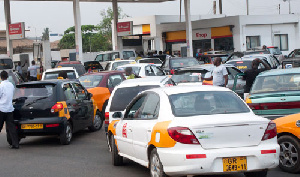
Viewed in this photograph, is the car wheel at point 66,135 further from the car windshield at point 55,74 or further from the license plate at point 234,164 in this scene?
the car windshield at point 55,74

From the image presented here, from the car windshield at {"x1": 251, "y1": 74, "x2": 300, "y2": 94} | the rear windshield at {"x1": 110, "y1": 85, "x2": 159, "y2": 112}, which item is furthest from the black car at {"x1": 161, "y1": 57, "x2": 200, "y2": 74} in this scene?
the car windshield at {"x1": 251, "y1": 74, "x2": 300, "y2": 94}

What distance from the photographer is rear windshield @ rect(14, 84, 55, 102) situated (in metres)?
13.4

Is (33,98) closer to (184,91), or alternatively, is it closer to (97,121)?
(97,121)

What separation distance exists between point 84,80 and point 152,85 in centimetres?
701

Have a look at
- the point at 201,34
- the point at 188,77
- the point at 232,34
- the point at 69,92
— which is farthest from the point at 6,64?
the point at 201,34

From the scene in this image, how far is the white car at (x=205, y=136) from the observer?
7.31m

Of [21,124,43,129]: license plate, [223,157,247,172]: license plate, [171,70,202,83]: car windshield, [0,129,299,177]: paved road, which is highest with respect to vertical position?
[171,70,202,83]: car windshield

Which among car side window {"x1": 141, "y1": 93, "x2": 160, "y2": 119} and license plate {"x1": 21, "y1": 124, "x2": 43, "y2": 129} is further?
license plate {"x1": 21, "y1": 124, "x2": 43, "y2": 129}

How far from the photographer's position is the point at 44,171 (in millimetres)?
10125

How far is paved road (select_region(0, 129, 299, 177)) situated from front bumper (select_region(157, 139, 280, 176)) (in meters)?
1.48

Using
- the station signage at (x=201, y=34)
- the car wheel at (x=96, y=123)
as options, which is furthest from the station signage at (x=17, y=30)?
the car wheel at (x=96, y=123)

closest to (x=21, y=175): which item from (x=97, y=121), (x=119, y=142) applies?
(x=119, y=142)

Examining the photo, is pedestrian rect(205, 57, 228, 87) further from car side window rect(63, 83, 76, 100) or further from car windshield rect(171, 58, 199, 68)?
car windshield rect(171, 58, 199, 68)

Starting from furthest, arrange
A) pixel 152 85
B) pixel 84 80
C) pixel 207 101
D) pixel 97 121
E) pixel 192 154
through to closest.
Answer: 1. pixel 84 80
2. pixel 97 121
3. pixel 152 85
4. pixel 207 101
5. pixel 192 154
